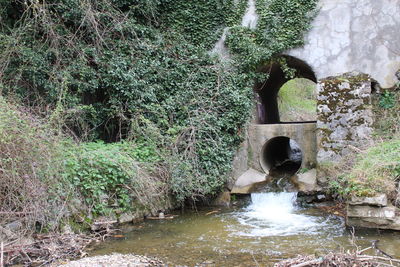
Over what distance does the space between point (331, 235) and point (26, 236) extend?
4.83 m

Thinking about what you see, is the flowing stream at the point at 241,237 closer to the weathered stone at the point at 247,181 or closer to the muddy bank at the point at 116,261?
the muddy bank at the point at 116,261

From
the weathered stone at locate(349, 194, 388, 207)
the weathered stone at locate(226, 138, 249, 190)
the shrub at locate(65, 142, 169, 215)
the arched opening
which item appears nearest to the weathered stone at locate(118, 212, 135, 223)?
the shrub at locate(65, 142, 169, 215)

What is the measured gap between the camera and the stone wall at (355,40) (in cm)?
934

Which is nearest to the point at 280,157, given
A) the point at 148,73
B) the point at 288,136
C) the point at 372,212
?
the point at 288,136

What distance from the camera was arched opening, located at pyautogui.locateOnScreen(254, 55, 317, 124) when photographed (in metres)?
10.8

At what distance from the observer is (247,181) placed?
31.6 feet

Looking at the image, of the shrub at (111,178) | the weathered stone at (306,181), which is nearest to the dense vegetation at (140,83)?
the shrub at (111,178)

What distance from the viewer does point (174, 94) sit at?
951 cm

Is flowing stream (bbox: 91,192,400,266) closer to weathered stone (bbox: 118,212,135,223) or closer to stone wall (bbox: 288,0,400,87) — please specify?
weathered stone (bbox: 118,212,135,223)

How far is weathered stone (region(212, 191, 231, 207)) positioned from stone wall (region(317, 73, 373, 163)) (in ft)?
7.44

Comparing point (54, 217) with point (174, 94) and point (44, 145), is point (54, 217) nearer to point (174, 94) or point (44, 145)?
point (44, 145)

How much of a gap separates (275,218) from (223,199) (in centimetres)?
174

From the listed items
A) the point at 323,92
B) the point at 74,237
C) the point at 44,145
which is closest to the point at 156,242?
the point at 74,237

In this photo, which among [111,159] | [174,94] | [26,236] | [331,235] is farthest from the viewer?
[174,94]
